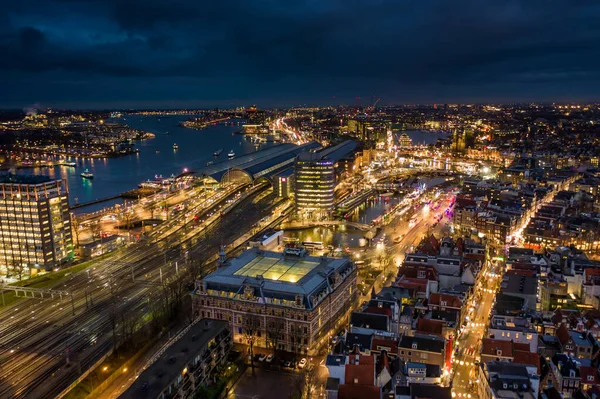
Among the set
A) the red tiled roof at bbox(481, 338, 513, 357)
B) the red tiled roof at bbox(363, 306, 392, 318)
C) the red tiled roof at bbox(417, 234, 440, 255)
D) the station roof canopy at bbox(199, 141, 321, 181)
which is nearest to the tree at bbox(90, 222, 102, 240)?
the station roof canopy at bbox(199, 141, 321, 181)

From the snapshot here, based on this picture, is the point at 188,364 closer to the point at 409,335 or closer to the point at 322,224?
the point at 409,335

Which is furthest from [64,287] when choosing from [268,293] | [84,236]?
[268,293]

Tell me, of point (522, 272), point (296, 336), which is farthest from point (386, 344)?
point (522, 272)

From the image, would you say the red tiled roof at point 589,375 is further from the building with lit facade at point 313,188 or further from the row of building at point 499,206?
the building with lit facade at point 313,188

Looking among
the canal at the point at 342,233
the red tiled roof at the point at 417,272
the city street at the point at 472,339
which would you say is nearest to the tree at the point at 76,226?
the canal at the point at 342,233

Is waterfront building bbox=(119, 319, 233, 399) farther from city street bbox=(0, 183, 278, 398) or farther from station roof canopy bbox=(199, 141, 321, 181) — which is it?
station roof canopy bbox=(199, 141, 321, 181)
